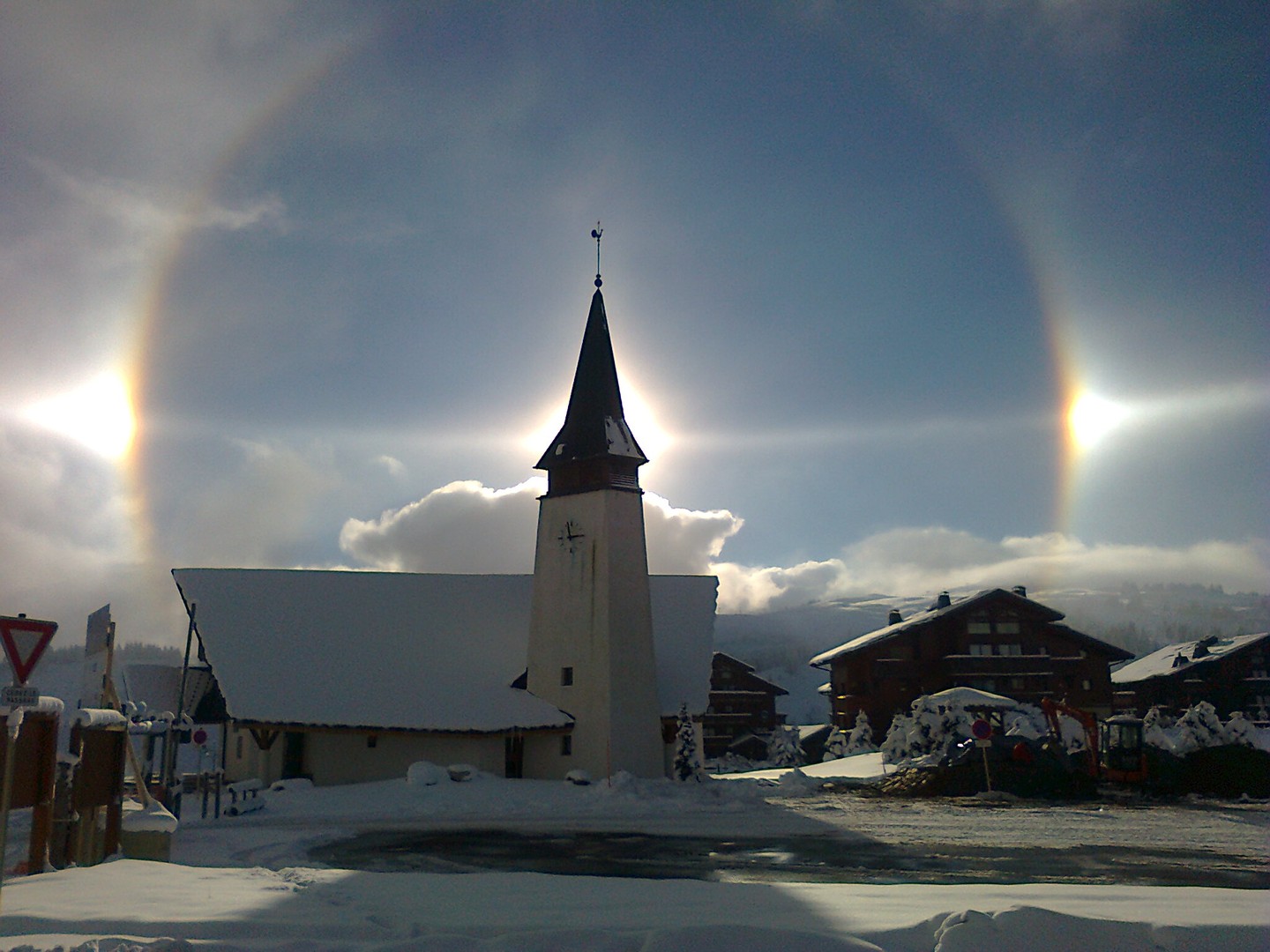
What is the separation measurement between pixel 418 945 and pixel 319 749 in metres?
26.1

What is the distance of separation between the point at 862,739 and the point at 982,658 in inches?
320

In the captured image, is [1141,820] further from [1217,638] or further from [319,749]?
[1217,638]

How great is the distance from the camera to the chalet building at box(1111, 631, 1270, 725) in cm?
5519

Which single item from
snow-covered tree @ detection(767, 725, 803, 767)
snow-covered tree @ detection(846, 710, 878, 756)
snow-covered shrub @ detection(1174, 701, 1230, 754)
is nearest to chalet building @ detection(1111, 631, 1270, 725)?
snow-covered tree @ detection(846, 710, 878, 756)

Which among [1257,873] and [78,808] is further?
[1257,873]

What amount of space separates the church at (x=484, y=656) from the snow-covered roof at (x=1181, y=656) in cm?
3505

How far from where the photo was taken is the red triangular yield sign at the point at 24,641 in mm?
7594

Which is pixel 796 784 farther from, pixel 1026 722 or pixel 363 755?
pixel 363 755

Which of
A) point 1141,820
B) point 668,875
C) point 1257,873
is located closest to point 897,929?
point 668,875

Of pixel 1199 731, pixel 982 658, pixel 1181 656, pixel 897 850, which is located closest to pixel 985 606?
pixel 982 658

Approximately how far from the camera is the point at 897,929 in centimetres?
792

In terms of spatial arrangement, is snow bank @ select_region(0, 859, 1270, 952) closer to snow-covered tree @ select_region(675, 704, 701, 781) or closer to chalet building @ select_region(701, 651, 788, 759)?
snow-covered tree @ select_region(675, 704, 701, 781)

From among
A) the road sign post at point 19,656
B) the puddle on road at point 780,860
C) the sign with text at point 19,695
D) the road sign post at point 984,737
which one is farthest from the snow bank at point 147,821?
the road sign post at point 984,737

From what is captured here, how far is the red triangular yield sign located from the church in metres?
23.6
